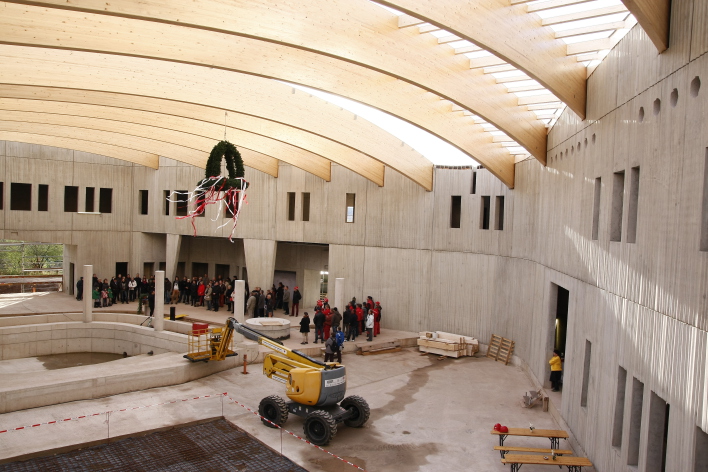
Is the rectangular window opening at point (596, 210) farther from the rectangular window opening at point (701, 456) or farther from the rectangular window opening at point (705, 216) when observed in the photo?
the rectangular window opening at point (701, 456)

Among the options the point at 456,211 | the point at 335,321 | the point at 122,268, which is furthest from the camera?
the point at 122,268

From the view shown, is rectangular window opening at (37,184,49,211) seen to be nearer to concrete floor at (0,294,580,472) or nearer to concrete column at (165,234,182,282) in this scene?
concrete column at (165,234,182,282)

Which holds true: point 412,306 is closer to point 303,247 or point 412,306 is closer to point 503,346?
point 503,346

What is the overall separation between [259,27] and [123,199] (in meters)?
22.0

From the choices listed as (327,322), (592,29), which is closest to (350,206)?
(327,322)

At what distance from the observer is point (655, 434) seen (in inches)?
309

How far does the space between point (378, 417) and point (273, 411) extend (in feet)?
8.60

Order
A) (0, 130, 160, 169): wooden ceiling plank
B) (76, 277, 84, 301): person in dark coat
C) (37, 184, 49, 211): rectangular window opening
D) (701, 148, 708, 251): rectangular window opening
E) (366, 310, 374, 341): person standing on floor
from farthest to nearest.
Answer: (37, 184, 49, 211): rectangular window opening → (76, 277, 84, 301): person in dark coat → (0, 130, 160, 169): wooden ceiling plank → (366, 310, 374, 341): person standing on floor → (701, 148, 708, 251): rectangular window opening

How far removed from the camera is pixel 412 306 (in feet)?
78.0

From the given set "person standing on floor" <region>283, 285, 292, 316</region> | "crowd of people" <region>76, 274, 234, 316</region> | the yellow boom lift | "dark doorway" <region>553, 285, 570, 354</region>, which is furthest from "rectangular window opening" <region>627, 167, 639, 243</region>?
"crowd of people" <region>76, 274, 234, 316</region>

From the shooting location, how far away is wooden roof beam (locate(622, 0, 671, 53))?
285 inches

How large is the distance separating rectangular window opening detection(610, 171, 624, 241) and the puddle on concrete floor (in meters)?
18.8

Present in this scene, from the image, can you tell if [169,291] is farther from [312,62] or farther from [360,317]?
[312,62]

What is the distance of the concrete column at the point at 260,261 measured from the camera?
1075 inches
